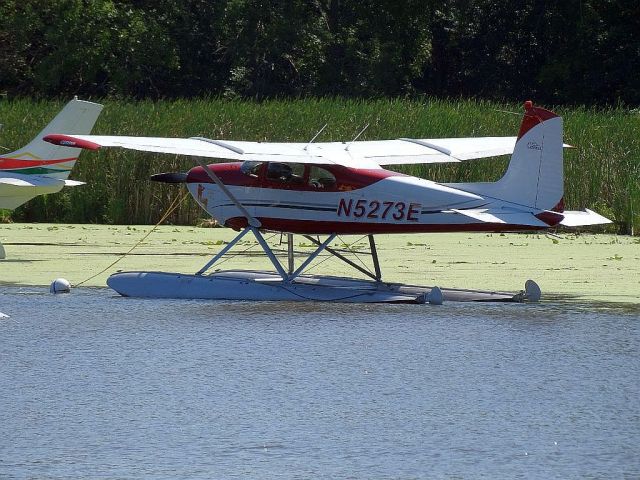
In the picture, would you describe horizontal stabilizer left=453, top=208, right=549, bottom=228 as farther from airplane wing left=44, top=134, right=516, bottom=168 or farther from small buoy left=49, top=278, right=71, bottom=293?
small buoy left=49, top=278, right=71, bottom=293

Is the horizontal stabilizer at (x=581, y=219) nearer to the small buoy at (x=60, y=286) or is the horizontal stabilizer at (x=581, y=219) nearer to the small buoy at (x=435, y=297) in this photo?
the small buoy at (x=435, y=297)

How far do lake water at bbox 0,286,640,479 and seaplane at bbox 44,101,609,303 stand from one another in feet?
1.10

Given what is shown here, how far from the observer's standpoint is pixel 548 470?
24.0ft

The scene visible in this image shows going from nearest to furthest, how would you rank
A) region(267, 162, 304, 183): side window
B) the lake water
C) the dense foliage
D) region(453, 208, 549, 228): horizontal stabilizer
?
the lake water, region(453, 208, 549, 228): horizontal stabilizer, region(267, 162, 304, 183): side window, the dense foliage

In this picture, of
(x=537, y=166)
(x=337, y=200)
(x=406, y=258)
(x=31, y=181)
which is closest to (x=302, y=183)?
(x=337, y=200)

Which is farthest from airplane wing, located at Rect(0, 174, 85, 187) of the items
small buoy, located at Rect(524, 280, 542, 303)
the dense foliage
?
the dense foliage

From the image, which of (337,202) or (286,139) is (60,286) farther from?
(286,139)

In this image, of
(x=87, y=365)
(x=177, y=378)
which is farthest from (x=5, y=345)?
(x=177, y=378)

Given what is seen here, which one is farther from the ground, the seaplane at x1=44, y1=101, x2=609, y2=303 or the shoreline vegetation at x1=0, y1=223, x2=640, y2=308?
the seaplane at x1=44, y1=101, x2=609, y2=303

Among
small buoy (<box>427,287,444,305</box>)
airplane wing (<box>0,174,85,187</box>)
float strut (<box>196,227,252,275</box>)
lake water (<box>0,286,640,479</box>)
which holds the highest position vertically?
airplane wing (<box>0,174,85,187</box>)

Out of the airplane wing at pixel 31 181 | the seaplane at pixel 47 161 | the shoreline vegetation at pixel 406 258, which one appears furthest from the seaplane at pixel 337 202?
the seaplane at pixel 47 161

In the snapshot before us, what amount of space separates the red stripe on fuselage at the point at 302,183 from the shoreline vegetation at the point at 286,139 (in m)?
9.28

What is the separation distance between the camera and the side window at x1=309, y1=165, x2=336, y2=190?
14.5 metres

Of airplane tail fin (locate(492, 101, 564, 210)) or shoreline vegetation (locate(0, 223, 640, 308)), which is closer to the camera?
airplane tail fin (locate(492, 101, 564, 210))
